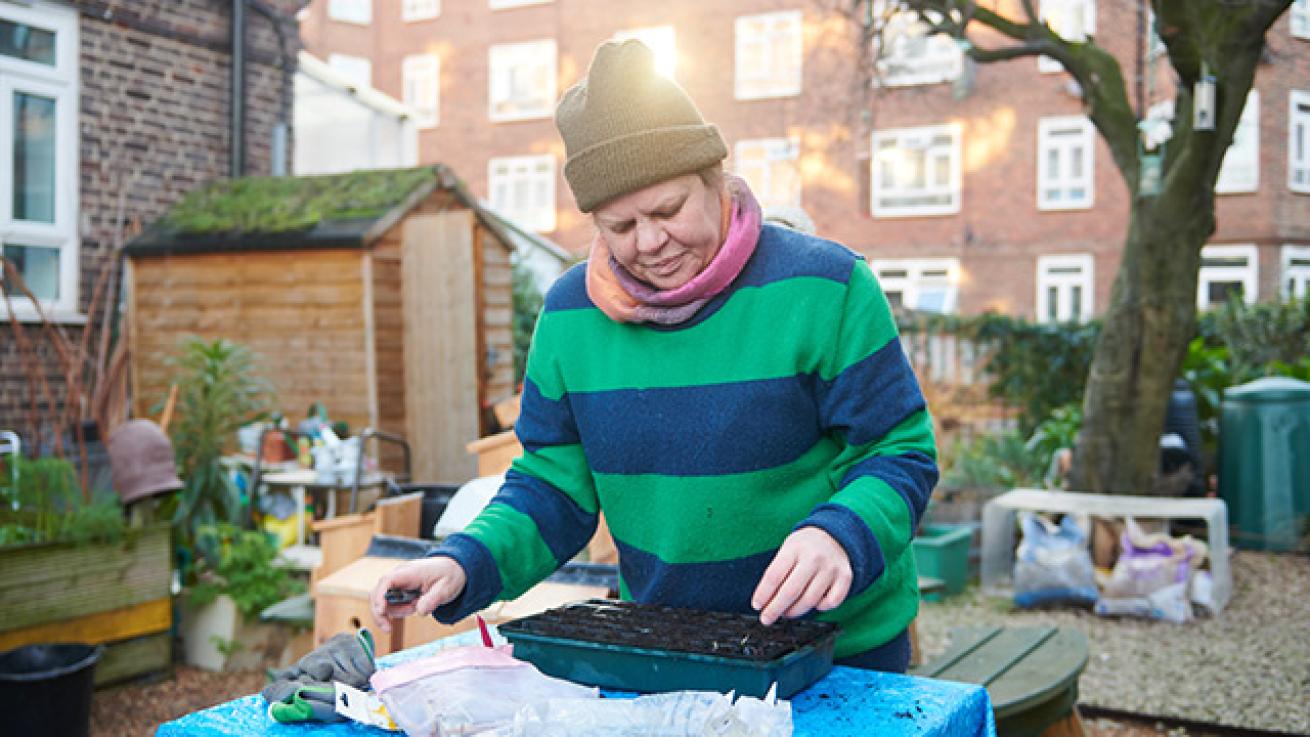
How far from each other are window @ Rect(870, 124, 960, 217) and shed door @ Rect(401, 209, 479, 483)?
15.1m

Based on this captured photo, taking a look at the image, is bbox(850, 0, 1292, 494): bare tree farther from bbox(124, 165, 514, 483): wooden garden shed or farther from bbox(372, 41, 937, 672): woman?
bbox(372, 41, 937, 672): woman

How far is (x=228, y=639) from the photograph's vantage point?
5.20 m

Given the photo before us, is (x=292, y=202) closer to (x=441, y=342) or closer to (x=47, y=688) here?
(x=441, y=342)

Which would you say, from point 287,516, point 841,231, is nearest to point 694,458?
point 287,516

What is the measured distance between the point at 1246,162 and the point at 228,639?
19.6m

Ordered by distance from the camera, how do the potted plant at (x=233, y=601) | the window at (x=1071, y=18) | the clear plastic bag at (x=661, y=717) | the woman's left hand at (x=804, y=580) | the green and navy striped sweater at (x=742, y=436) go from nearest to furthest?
the clear plastic bag at (x=661, y=717), the woman's left hand at (x=804, y=580), the green and navy striped sweater at (x=742, y=436), the potted plant at (x=233, y=601), the window at (x=1071, y=18)

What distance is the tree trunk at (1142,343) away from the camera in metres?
7.11

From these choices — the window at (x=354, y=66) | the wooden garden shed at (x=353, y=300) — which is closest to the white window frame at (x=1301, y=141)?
the wooden garden shed at (x=353, y=300)

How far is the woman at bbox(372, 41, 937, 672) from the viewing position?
1676 millimetres

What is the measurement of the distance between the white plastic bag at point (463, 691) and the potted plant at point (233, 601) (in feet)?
12.6

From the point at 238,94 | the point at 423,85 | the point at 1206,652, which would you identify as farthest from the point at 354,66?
the point at 1206,652

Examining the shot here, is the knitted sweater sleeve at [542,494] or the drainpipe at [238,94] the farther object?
the drainpipe at [238,94]

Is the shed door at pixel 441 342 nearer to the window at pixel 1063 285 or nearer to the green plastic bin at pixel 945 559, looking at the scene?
the green plastic bin at pixel 945 559

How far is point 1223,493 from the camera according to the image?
26.6ft
